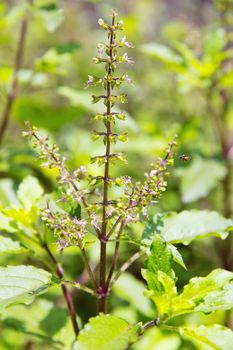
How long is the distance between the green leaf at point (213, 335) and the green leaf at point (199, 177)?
1.40 metres

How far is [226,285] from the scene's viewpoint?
1280 millimetres

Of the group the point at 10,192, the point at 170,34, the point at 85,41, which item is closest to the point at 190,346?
Answer: the point at 10,192

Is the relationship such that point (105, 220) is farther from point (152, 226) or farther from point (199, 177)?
point (199, 177)

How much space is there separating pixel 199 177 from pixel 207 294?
1533 mm

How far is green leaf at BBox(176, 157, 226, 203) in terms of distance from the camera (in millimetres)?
2641

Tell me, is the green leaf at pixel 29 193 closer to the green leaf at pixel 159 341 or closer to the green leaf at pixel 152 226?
the green leaf at pixel 152 226

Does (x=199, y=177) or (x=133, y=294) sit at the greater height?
(x=199, y=177)

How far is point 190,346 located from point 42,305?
81 centimetres

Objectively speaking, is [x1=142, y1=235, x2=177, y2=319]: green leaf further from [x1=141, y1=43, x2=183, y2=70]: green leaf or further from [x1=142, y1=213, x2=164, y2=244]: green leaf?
[x1=141, y1=43, x2=183, y2=70]: green leaf

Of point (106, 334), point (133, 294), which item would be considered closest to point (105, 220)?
point (106, 334)

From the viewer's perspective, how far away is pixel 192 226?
150 centimetres

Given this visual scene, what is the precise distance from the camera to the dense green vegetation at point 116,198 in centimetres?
123

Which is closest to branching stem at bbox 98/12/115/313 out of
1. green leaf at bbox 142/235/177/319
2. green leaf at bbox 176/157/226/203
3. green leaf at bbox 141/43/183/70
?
green leaf at bbox 142/235/177/319

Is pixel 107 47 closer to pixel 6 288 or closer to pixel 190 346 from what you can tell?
pixel 6 288
